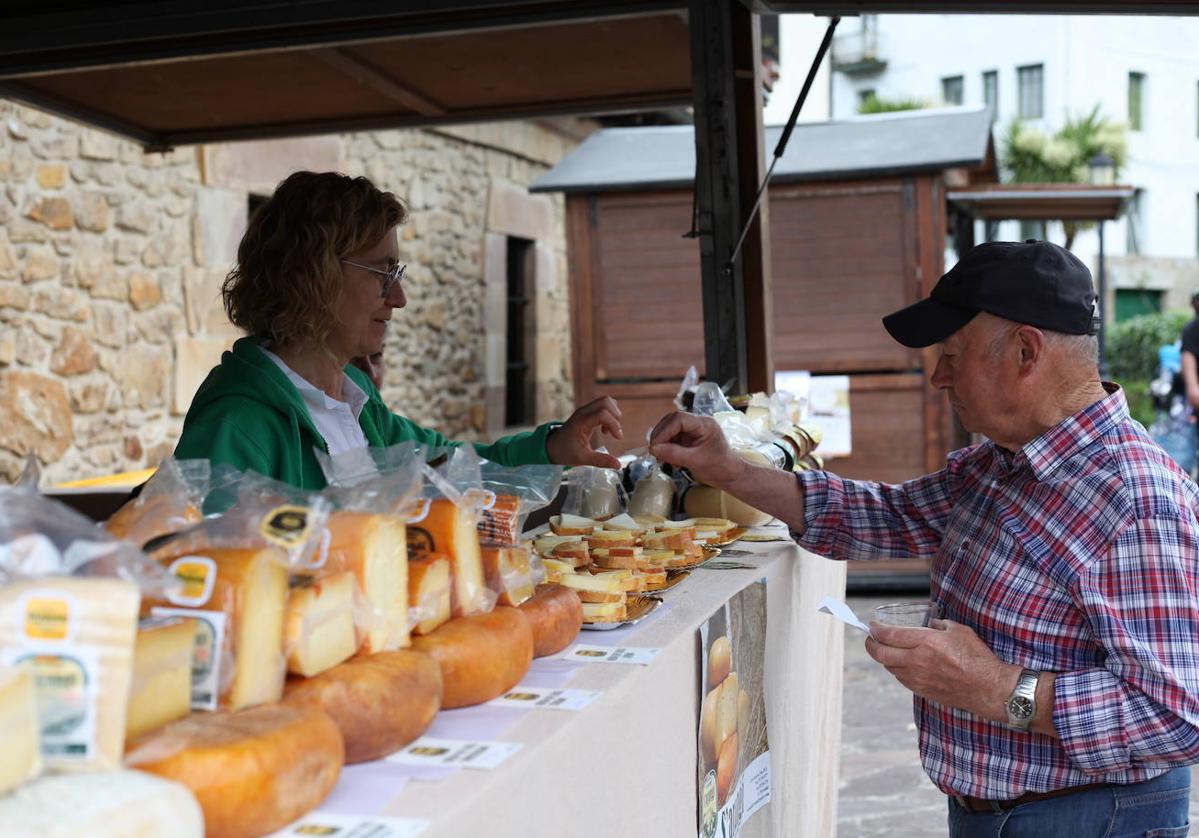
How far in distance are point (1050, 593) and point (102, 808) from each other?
5.05 ft

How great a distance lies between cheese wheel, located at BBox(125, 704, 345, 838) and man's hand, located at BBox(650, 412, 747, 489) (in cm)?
158

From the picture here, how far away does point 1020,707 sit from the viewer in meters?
1.97

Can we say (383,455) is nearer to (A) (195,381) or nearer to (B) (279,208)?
(B) (279,208)

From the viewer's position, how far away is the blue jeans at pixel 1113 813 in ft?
6.64

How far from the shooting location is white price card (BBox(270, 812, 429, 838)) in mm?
1040

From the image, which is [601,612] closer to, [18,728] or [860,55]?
[18,728]

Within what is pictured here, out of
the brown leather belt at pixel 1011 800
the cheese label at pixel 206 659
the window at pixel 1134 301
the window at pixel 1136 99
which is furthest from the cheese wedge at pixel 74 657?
the window at pixel 1136 99

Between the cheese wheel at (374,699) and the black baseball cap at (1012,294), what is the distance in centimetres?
123

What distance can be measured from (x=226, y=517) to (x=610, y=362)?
7.17m

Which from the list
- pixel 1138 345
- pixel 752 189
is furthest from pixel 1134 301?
pixel 752 189

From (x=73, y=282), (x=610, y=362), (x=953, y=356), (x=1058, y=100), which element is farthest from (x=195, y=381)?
(x=1058, y=100)

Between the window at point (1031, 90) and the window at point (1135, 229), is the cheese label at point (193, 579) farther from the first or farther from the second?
the window at point (1031, 90)

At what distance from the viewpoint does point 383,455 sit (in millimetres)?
1690

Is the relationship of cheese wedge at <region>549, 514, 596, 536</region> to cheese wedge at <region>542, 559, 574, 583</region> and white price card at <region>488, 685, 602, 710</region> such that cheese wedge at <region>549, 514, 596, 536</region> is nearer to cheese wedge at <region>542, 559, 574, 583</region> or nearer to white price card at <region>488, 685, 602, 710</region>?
cheese wedge at <region>542, 559, 574, 583</region>
